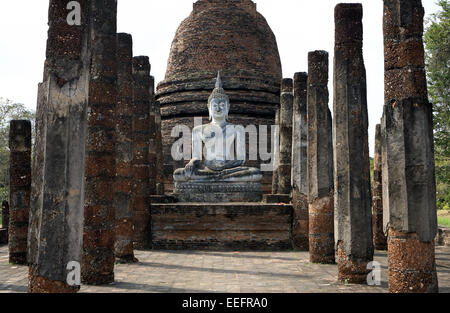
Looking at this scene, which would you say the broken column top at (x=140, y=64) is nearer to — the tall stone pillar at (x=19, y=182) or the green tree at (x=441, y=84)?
the tall stone pillar at (x=19, y=182)

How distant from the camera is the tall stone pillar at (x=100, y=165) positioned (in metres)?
6.21

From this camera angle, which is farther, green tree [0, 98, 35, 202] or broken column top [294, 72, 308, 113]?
green tree [0, 98, 35, 202]

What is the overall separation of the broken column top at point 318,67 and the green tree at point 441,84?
898 centimetres

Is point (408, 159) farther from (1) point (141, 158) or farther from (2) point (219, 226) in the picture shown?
(1) point (141, 158)

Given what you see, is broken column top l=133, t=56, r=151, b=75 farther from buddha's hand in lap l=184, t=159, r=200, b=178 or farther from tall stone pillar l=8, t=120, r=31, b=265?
buddha's hand in lap l=184, t=159, r=200, b=178

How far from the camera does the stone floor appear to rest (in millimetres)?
Result: 5918

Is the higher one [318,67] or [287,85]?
[287,85]

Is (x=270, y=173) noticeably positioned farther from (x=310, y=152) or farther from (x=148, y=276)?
(x=148, y=276)

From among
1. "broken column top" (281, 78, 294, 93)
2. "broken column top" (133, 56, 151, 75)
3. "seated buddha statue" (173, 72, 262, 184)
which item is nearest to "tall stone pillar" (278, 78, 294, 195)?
"broken column top" (281, 78, 294, 93)

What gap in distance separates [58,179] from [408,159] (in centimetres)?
326

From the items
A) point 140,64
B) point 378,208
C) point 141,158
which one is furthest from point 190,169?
point 378,208

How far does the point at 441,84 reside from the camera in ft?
52.7

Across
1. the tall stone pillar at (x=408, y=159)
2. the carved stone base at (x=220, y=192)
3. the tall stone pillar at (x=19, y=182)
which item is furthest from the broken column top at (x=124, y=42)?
the carved stone base at (x=220, y=192)

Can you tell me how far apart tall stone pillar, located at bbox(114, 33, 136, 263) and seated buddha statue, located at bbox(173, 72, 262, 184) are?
515 cm
